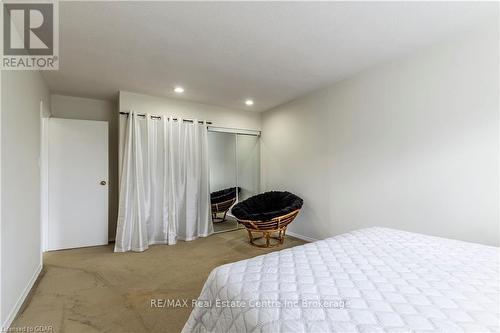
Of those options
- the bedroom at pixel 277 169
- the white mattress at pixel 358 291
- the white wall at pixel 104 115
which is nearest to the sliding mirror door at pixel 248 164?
the bedroom at pixel 277 169

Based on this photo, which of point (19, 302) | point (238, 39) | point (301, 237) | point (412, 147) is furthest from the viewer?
point (301, 237)

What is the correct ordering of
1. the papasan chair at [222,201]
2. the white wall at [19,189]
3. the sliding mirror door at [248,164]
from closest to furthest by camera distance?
1. the white wall at [19,189]
2. the papasan chair at [222,201]
3. the sliding mirror door at [248,164]

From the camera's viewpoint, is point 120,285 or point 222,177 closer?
point 120,285

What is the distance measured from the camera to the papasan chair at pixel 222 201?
13.9ft

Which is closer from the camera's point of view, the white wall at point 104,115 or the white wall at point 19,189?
the white wall at point 19,189

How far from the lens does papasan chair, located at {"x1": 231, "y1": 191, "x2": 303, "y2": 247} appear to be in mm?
3227

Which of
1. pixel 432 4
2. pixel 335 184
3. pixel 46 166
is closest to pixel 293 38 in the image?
pixel 432 4

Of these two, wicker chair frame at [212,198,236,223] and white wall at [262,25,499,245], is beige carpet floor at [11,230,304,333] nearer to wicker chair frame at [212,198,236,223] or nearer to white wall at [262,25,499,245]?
wicker chair frame at [212,198,236,223]

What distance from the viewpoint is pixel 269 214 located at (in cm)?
322

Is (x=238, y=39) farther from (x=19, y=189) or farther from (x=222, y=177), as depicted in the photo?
(x=222, y=177)

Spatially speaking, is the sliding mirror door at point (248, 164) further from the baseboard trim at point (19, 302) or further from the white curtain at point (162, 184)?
the baseboard trim at point (19, 302)

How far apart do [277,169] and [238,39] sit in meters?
2.62

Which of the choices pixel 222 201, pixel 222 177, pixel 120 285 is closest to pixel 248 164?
pixel 222 177

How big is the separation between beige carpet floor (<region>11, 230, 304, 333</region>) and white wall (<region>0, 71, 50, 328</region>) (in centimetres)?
20
